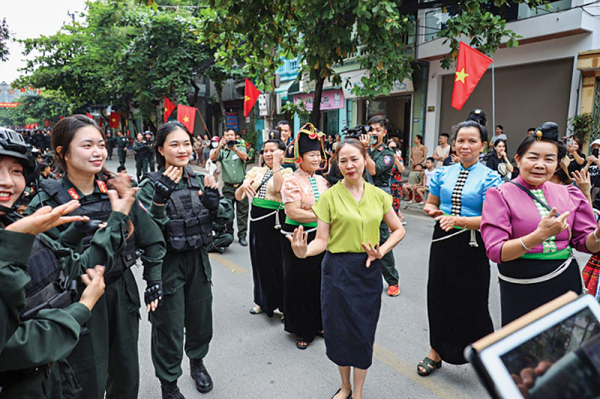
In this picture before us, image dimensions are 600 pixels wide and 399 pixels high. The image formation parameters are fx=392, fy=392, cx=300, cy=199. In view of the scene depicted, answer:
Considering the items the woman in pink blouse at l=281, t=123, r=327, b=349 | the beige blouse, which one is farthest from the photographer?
the woman in pink blouse at l=281, t=123, r=327, b=349

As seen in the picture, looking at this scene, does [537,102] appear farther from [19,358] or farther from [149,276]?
[19,358]

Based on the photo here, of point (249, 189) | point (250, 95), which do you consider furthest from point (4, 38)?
point (249, 189)

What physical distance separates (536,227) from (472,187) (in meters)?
0.65

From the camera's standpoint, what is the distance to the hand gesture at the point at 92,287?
5.05ft

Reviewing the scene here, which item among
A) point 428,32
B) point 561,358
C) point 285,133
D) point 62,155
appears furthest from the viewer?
point 428,32

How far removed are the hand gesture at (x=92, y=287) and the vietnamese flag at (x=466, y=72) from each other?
6.10 meters

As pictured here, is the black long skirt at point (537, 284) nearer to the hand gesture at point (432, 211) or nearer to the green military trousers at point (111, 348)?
the hand gesture at point (432, 211)

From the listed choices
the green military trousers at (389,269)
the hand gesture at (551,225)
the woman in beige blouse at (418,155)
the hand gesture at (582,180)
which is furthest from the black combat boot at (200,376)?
the woman in beige blouse at (418,155)

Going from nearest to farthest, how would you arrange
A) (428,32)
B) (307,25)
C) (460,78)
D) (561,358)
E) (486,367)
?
1. (486,367)
2. (561,358)
3. (460,78)
4. (307,25)
5. (428,32)

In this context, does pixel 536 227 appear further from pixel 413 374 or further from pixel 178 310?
pixel 178 310

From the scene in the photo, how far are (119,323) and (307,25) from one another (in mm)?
6933

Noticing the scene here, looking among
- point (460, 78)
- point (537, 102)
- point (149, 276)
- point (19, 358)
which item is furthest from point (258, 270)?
point (537, 102)

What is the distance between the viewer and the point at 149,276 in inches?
96.5

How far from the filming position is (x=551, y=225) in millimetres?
2018
